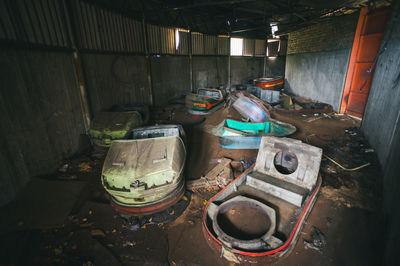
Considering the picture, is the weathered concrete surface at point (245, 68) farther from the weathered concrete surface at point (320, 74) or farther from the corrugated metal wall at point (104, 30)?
the corrugated metal wall at point (104, 30)

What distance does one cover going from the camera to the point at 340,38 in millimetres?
10008

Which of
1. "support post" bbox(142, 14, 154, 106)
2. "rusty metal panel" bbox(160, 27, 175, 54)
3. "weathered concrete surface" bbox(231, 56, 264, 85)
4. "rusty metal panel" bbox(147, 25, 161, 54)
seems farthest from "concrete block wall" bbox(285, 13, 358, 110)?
"support post" bbox(142, 14, 154, 106)

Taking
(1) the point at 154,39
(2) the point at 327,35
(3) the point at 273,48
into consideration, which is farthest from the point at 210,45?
(3) the point at 273,48

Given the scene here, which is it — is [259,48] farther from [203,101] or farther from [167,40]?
[203,101]

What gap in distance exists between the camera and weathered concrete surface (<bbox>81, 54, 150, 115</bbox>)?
6.94 metres

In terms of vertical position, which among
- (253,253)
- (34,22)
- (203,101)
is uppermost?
(34,22)

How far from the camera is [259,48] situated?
1930 centimetres

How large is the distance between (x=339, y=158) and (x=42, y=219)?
767 cm

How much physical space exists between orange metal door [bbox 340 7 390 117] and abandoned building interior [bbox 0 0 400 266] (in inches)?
2.1

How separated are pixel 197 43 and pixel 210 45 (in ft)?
5.04

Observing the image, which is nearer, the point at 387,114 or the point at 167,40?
the point at 387,114

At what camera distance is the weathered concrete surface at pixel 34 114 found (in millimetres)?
4078

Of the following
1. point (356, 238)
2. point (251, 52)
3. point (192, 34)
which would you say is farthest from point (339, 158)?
point (251, 52)

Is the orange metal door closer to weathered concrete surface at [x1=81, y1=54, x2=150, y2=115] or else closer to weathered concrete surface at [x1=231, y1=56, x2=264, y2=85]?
weathered concrete surface at [x1=231, y1=56, x2=264, y2=85]
